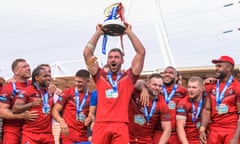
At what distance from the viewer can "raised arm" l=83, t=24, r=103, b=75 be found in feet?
21.1

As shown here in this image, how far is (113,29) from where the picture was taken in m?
6.39

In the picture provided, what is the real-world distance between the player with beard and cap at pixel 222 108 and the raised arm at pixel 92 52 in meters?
2.24

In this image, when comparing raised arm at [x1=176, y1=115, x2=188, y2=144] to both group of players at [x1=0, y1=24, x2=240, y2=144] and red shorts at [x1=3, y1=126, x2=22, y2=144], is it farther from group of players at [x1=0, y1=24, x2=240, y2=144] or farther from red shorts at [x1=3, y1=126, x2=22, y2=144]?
red shorts at [x1=3, y1=126, x2=22, y2=144]

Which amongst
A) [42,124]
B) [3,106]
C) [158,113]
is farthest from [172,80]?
[3,106]

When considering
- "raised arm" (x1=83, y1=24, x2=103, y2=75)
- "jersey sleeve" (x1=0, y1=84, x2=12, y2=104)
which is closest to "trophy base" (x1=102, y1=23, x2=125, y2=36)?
"raised arm" (x1=83, y1=24, x2=103, y2=75)

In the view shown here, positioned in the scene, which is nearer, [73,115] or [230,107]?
[230,107]

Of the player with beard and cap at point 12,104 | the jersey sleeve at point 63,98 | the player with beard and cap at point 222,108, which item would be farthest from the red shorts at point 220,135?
the player with beard and cap at point 12,104

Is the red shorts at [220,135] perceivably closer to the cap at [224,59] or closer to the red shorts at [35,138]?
the cap at [224,59]

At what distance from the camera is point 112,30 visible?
21.1ft

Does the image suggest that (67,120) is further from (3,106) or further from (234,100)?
(234,100)

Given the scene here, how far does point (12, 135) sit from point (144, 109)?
7.68 ft

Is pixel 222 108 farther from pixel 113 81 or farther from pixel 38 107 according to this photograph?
pixel 38 107

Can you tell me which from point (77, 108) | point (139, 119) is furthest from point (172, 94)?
point (77, 108)

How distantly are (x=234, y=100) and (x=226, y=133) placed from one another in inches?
22.6
